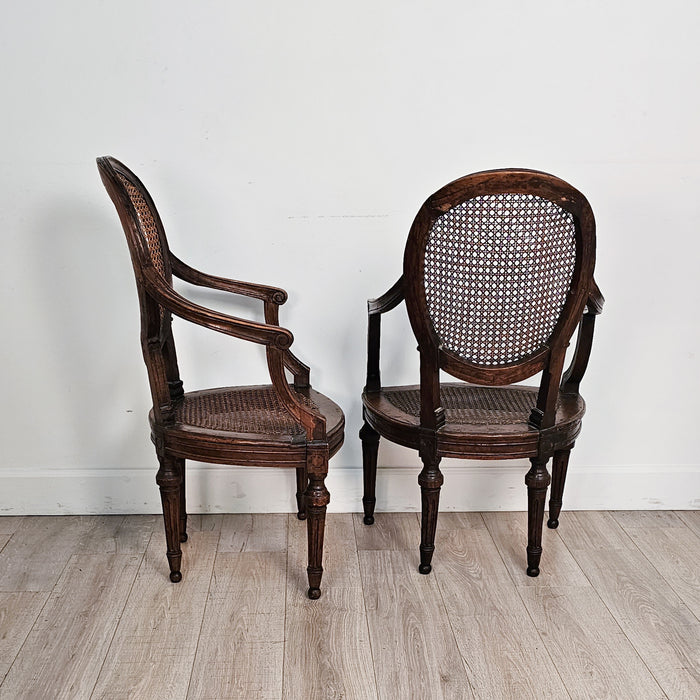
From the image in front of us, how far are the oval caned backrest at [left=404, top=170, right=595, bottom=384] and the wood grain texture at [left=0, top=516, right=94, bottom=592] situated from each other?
1.21 m

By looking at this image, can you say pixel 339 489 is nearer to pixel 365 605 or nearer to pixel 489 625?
pixel 365 605

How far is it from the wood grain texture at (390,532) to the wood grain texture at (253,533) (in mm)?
237

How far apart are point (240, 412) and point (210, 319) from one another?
330 millimetres

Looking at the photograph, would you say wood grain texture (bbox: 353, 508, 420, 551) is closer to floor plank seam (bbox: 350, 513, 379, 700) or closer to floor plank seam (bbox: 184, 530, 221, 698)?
floor plank seam (bbox: 350, 513, 379, 700)

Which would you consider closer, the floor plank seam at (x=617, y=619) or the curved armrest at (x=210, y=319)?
the floor plank seam at (x=617, y=619)

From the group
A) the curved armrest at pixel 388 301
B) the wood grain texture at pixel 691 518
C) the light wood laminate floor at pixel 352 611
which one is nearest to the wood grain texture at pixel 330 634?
the light wood laminate floor at pixel 352 611

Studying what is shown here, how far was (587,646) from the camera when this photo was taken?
1.88m

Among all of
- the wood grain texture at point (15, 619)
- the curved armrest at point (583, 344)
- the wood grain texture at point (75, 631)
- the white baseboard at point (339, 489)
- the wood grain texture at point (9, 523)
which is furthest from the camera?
the white baseboard at point (339, 489)

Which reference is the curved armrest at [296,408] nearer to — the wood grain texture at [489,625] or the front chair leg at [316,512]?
the front chair leg at [316,512]

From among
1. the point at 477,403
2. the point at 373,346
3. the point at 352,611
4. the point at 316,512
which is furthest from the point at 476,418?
the point at 352,611

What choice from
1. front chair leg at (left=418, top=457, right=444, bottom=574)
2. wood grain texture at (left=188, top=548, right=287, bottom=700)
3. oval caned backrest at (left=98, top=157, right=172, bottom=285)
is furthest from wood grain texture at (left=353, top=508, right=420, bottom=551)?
oval caned backrest at (left=98, top=157, right=172, bottom=285)

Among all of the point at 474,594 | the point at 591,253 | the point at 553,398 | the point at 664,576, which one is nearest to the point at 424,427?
the point at 553,398

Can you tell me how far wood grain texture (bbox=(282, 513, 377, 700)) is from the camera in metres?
1.73

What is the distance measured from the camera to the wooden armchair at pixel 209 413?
189 cm
